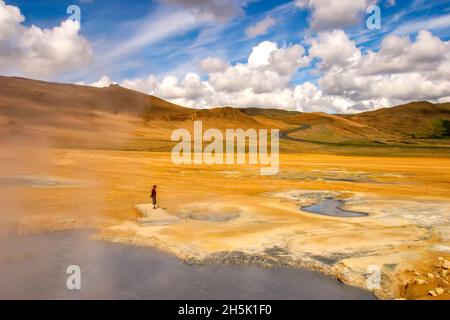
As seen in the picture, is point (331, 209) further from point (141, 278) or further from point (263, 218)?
point (141, 278)

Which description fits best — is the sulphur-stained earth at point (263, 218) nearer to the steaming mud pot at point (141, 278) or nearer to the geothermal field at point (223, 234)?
the geothermal field at point (223, 234)

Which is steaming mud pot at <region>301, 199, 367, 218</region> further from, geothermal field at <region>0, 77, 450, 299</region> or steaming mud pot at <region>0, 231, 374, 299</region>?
steaming mud pot at <region>0, 231, 374, 299</region>

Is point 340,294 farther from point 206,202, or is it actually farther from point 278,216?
point 206,202

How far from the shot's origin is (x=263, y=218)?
88.3 ft

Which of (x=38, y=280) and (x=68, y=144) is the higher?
(x=68, y=144)

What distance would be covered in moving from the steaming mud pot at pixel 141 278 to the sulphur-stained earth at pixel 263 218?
107 cm

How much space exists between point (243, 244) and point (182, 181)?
1089 inches

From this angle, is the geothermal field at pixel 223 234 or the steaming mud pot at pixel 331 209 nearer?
the geothermal field at pixel 223 234

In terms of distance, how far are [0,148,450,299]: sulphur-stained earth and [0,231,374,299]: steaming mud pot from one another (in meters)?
1.07

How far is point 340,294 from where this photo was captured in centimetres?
1542

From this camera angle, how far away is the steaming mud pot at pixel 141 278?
49.5 ft

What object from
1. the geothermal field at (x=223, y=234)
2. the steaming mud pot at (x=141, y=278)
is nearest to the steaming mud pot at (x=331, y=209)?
the geothermal field at (x=223, y=234)

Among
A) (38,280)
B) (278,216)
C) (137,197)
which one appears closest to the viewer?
(38,280)

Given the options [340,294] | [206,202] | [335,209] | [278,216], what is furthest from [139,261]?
[335,209]
